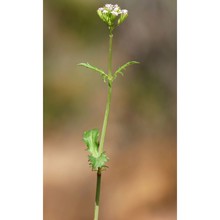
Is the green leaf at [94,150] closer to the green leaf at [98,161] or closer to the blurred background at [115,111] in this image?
the green leaf at [98,161]

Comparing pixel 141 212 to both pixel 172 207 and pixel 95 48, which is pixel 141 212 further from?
pixel 95 48

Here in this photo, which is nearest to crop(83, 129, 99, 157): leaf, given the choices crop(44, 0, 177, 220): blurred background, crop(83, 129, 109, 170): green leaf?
crop(83, 129, 109, 170): green leaf

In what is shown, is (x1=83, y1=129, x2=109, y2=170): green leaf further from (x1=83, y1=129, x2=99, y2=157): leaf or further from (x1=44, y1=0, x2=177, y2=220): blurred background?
(x1=44, y1=0, x2=177, y2=220): blurred background

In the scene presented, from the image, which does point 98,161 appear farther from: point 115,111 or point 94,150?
point 115,111

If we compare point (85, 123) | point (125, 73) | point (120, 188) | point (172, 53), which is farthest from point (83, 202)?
point (172, 53)

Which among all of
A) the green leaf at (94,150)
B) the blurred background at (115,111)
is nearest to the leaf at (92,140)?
the green leaf at (94,150)

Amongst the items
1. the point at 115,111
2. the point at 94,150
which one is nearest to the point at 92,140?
the point at 94,150

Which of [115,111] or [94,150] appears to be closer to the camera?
[94,150]
